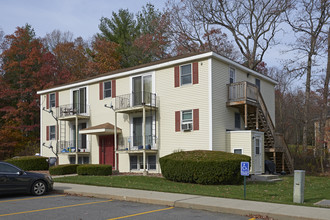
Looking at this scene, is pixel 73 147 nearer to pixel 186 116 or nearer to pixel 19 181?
pixel 186 116

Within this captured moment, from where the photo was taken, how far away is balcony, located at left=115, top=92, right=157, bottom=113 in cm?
2244

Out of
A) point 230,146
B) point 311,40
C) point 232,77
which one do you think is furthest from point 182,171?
point 311,40

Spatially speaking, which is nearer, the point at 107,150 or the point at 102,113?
the point at 107,150

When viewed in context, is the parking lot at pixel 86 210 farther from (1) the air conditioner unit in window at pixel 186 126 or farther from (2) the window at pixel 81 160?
(2) the window at pixel 81 160

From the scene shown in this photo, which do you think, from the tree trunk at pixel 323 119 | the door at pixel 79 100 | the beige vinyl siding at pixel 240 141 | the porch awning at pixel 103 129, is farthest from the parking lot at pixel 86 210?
the tree trunk at pixel 323 119

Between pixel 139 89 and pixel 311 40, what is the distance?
17.6m

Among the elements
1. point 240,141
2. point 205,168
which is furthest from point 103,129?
point 205,168

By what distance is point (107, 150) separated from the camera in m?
25.7

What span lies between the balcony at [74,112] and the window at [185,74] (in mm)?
8505

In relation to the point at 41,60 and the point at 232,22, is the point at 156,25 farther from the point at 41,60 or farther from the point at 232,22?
the point at 41,60

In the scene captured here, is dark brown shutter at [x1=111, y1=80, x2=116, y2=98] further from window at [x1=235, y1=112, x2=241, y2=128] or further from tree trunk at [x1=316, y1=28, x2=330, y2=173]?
tree trunk at [x1=316, y1=28, x2=330, y2=173]

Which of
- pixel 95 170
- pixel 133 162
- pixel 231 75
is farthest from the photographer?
pixel 133 162

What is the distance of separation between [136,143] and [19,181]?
11375mm

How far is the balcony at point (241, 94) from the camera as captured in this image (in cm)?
→ 2122
